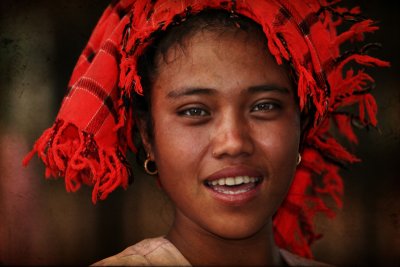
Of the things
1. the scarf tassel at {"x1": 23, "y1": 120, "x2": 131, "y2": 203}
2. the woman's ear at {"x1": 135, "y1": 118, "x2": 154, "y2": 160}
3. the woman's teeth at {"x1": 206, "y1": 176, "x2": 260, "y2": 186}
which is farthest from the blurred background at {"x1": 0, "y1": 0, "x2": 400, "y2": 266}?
the woman's teeth at {"x1": 206, "y1": 176, "x2": 260, "y2": 186}

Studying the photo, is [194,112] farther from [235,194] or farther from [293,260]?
[293,260]

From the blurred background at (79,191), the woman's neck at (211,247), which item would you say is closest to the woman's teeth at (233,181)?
the woman's neck at (211,247)

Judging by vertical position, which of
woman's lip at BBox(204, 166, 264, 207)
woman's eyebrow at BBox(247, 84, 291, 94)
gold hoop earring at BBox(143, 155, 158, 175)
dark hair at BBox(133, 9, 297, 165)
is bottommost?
woman's lip at BBox(204, 166, 264, 207)

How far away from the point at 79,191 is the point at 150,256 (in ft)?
3.55

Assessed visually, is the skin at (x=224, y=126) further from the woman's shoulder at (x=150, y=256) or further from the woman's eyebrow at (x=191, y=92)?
the woman's shoulder at (x=150, y=256)

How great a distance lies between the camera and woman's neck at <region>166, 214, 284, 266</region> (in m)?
1.69

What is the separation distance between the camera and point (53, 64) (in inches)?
98.9

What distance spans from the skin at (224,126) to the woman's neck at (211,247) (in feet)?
0.14

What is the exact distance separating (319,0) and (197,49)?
0.49 m

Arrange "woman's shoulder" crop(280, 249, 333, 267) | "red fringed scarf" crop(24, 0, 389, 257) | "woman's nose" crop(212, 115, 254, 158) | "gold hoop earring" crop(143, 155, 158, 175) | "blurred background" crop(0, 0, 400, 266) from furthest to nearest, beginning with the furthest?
"blurred background" crop(0, 0, 400, 266) → "woman's shoulder" crop(280, 249, 333, 267) → "gold hoop earring" crop(143, 155, 158, 175) → "red fringed scarf" crop(24, 0, 389, 257) → "woman's nose" crop(212, 115, 254, 158)

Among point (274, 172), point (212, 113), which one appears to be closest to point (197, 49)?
point (212, 113)

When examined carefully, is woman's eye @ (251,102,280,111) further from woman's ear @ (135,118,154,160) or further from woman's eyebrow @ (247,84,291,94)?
woman's ear @ (135,118,154,160)

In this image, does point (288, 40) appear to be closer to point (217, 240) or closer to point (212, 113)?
point (212, 113)

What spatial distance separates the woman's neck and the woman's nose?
0.29m
